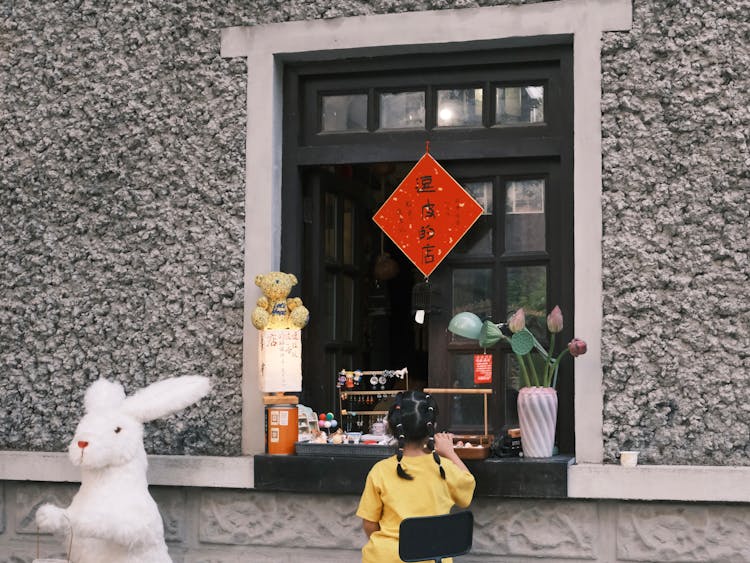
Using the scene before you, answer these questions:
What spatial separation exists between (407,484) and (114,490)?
141 centimetres

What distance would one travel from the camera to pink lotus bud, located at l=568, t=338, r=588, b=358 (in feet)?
17.0

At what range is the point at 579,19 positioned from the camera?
5.54 m

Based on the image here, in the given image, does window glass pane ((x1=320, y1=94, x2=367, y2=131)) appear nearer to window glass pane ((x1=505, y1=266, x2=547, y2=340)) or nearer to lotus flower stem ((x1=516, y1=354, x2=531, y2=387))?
window glass pane ((x1=505, y1=266, x2=547, y2=340))

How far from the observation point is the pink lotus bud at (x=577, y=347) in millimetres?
5195

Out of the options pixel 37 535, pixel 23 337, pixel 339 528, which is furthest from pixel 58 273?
pixel 339 528

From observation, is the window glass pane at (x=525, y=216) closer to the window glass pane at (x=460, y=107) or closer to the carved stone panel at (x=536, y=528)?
the window glass pane at (x=460, y=107)

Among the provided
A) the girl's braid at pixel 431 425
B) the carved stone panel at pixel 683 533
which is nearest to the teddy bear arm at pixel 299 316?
the girl's braid at pixel 431 425

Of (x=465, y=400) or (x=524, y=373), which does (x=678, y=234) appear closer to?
(x=524, y=373)

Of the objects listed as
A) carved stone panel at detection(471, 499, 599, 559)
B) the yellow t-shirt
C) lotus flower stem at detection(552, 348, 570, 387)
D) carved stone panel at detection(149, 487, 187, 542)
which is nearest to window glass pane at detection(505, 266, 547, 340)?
lotus flower stem at detection(552, 348, 570, 387)

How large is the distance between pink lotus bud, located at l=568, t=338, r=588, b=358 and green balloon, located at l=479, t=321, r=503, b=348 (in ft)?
1.17

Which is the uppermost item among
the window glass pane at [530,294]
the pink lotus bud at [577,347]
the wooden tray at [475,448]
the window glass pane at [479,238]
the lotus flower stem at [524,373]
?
the window glass pane at [479,238]

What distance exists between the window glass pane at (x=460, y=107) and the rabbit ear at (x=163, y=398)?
1.83 m

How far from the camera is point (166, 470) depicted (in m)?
5.79

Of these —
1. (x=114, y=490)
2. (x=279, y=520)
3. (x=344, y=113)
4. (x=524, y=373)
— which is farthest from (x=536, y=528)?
(x=344, y=113)
